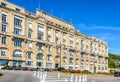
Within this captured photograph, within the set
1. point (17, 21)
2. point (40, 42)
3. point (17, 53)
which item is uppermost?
point (17, 21)

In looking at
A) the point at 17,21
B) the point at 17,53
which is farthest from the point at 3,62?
the point at 17,21

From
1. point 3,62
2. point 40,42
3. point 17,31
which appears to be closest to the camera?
point 3,62

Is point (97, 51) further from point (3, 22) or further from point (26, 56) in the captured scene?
point (3, 22)

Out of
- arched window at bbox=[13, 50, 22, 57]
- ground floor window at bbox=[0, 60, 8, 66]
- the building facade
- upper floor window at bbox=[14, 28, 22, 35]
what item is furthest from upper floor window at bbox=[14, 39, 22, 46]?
ground floor window at bbox=[0, 60, 8, 66]

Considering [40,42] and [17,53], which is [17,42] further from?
[40,42]

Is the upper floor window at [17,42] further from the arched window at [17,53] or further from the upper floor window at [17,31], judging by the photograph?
the upper floor window at [17,31]

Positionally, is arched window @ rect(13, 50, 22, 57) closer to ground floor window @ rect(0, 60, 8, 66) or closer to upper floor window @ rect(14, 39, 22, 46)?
upper floor window @ rect(14, 39, 22, 46)

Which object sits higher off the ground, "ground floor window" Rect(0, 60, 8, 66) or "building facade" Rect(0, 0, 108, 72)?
"building facade" Rect(0, 0, 108, 72)

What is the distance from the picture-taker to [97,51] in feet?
450

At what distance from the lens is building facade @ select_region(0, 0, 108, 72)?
80.9 m

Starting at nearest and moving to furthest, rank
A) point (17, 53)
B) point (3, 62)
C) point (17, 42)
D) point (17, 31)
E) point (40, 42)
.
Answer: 1. point (3, 62)
2. point (17, 53)
3. point (17, 42)
4. point (17, 31)
5. point (40, 42)

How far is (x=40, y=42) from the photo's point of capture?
310 feet

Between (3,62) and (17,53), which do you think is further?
(17,53)

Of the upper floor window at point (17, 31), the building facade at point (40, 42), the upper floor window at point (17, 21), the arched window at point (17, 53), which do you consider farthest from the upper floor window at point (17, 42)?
the upper floor window at point (17, 21)
